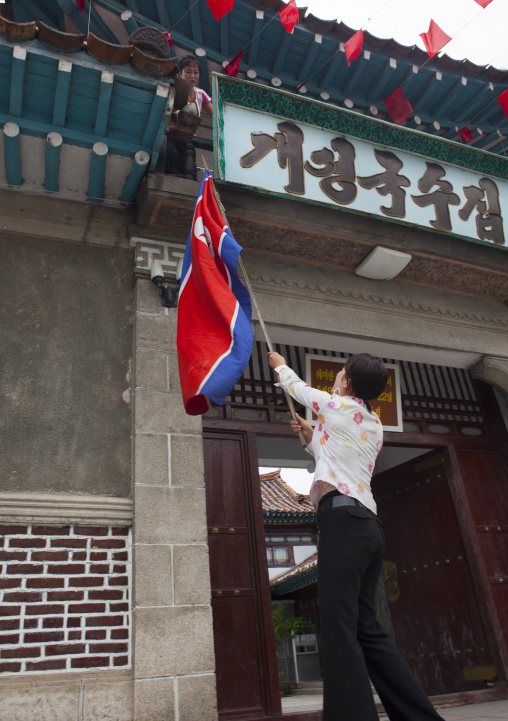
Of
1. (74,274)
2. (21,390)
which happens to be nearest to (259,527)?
(21,390)

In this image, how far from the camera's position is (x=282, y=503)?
1881cm

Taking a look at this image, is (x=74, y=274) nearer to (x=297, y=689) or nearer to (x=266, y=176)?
(x=266, y=176)

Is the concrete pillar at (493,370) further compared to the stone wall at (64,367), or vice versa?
the concrete pillar at (493,370)

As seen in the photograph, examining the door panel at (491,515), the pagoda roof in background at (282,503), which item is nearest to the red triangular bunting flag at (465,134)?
the door panel at (491,515)

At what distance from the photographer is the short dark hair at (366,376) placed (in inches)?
119

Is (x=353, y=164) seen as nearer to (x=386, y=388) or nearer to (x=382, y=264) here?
(x=382, y=264)

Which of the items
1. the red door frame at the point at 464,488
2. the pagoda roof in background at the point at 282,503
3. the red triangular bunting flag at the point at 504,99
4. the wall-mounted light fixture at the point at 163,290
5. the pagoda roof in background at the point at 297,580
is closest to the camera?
the wall-mounted light fixture at the point at 163,290

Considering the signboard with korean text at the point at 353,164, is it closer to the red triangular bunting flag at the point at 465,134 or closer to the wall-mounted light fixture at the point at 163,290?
the wall-mounted light fixture at the point at 163,290

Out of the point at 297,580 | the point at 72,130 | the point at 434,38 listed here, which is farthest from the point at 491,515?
the point at 297,580

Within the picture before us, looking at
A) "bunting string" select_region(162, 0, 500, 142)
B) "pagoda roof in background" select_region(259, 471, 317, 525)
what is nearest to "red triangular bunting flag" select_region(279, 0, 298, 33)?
"bunting string" select_region(162, 0, 500, 142)

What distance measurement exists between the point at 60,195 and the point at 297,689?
15.0 m

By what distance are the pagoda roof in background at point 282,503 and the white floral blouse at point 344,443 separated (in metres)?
12.8

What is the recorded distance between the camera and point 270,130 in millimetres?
5211

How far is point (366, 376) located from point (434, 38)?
5.40 m
